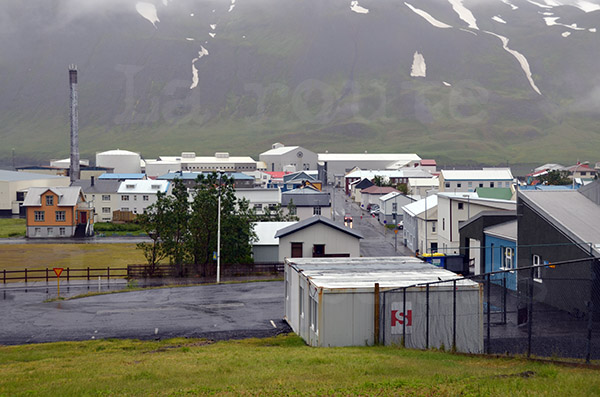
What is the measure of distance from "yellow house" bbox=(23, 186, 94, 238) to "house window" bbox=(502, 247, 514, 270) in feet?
165

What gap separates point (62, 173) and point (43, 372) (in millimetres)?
131988

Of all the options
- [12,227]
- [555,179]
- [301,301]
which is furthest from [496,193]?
[12,227]

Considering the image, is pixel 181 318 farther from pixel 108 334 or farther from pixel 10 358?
pixel 10 358

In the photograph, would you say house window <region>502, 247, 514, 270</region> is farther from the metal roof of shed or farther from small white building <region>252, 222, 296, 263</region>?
small white building <region>252, 222, 296, 263</region>

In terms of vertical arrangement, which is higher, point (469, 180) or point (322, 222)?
point (469, 180)

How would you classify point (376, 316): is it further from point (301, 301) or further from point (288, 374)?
point (288, 374)

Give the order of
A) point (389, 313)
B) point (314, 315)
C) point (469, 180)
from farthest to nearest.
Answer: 1. point (469, 180)
2. point (314, 315)
3. point (389, 313)

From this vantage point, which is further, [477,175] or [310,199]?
[477,175]

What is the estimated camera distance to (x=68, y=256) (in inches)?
2194

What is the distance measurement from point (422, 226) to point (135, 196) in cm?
4481

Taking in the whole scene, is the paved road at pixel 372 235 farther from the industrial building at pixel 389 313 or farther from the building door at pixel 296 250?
the industrial building at pixel 389 313

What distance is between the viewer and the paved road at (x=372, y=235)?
57250 millimetres

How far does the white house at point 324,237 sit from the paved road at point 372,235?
10.2 metres

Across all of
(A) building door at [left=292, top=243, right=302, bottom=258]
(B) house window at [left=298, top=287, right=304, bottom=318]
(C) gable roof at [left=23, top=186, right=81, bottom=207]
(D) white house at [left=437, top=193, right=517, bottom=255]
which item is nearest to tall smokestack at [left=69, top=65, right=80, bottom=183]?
(C) gable roof at [left=23, top=186, right=81, bottom=207]
